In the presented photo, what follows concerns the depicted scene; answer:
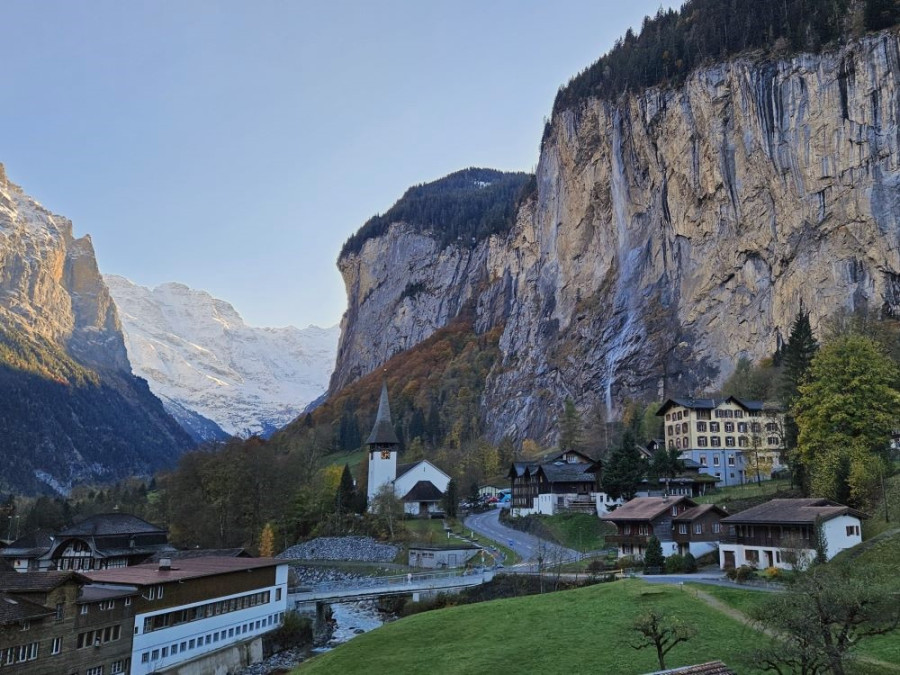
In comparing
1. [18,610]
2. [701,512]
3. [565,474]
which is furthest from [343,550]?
[18,610]

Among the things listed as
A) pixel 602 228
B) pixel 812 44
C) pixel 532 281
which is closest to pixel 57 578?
pixel 812 44

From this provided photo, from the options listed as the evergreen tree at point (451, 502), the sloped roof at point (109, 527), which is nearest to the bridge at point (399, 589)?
the sloped roof at point (109, 527)

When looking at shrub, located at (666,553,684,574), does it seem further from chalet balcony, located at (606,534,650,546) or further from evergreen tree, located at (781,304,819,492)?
evergreen tree, located at (781,304,819,492)

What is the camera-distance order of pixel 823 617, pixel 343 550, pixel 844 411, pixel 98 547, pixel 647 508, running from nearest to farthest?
pixel 823 617
pixel 844 411
pixel 647 508
pixel 98 547
pixel 343 550

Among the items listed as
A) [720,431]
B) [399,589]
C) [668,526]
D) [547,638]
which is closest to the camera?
[547,638]

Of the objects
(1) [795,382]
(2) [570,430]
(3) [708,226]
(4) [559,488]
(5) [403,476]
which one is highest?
(3) [708,226]

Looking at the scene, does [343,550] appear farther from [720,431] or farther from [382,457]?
[720,431]

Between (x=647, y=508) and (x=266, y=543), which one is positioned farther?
(x=266, y=543)

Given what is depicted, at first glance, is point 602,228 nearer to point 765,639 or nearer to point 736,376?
point 736,376
